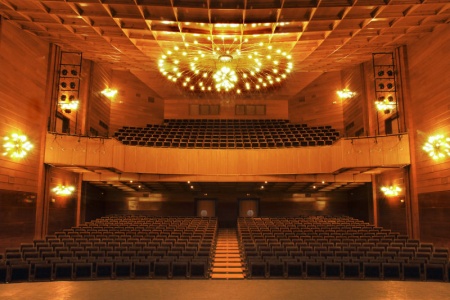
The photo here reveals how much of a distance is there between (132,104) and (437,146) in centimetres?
1291

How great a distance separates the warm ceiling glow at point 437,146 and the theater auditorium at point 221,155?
47 mm

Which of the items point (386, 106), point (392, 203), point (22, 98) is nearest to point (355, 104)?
point (386, 106)

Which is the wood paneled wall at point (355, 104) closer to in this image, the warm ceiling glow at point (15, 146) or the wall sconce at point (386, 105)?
the wall sconce at point (386, 105)

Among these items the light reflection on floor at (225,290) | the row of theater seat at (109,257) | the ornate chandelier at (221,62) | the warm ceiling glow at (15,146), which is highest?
the ornate chandelier at (221,62)

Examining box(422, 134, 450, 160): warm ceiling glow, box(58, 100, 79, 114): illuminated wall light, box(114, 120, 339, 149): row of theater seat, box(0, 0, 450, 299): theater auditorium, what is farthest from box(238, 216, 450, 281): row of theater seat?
box(58, 100, 79, 114): illuminated wall light

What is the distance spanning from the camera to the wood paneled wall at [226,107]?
19.3 metres

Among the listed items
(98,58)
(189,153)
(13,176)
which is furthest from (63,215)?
(98,58)

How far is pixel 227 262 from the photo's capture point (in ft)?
28.7

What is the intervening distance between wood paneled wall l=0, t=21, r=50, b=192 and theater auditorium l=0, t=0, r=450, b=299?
0.05 metres

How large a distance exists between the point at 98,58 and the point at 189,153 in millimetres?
4861

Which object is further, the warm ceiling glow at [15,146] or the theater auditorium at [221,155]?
the warm ceiling glow at [15,146]

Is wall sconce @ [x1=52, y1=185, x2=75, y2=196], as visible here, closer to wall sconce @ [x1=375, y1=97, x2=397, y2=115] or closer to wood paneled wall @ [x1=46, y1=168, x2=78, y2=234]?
wood paneled wall @ [x1=46, y1=168, x2=78, y2=234]

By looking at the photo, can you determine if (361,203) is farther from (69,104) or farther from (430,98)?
(69,104)

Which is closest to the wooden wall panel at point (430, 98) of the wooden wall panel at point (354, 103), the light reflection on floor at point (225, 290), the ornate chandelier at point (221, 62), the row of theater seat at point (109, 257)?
the wooden wall panel at point (354, 103)
